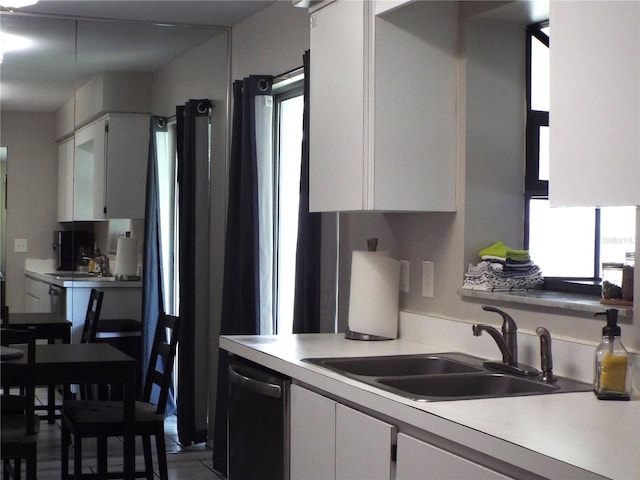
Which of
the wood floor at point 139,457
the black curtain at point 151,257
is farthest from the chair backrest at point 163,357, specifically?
the black curtain at point 151,257

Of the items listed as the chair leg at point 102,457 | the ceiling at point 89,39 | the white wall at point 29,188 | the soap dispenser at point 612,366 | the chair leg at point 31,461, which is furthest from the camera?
the white wall at point 29,188

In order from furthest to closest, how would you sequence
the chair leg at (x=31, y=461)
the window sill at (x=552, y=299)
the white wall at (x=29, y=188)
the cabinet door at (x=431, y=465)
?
the white wall at (x=29, y=188)
the chair leg at (x=31, y=461)
the window sill at (x=552, y=299)
the cabinet door at (x=431, y=465)

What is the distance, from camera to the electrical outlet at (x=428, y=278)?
331 cm

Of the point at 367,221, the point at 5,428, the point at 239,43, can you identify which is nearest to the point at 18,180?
the point at 239,43

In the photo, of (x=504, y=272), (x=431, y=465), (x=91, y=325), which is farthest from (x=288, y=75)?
(x=431, y=465)

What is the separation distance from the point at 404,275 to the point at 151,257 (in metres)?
2.19

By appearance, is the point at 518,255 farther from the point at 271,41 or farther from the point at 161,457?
the point at 271,41

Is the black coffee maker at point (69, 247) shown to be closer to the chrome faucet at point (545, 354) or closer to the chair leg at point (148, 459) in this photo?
the chair leg at point (148, 459)

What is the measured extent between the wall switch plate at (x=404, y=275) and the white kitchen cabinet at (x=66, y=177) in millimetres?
2368

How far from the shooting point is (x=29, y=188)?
509 cm

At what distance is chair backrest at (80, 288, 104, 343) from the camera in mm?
4884

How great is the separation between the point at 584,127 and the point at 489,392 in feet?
2.94

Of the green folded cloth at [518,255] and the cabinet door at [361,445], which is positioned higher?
the green folded cloth at [518,255]

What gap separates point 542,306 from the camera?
270 centimetres
